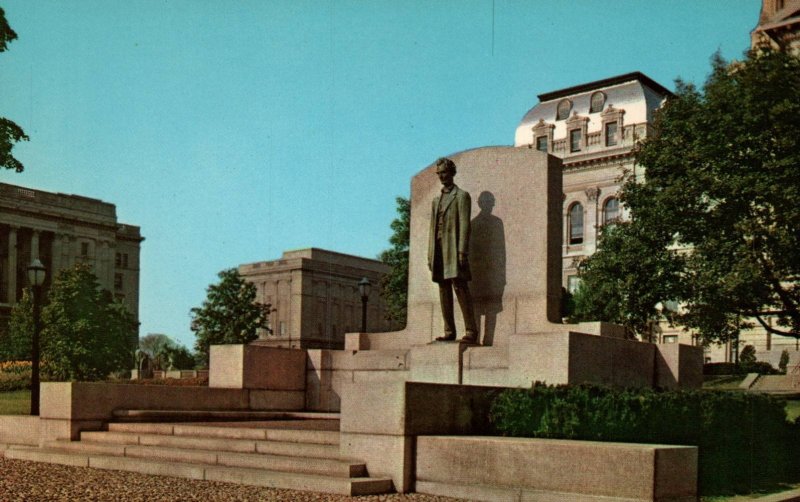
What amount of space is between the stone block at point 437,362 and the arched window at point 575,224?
66.1 meters

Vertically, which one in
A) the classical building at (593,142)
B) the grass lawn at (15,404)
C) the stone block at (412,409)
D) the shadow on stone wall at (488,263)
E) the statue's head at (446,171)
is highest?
the classical building at (593,142)

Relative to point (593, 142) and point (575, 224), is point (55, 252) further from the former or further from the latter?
point (593, 142)

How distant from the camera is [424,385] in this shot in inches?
430

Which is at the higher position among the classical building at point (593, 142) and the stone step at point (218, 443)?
the classical building at point (593, 142)

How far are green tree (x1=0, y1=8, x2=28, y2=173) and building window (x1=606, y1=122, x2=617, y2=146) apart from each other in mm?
62740

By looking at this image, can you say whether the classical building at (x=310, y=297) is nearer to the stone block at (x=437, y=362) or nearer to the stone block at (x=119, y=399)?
the stone block at (x=119, y=399)

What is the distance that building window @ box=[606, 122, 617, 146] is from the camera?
78750 mm

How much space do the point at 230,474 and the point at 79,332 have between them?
162 ft

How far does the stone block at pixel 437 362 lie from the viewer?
1514cm

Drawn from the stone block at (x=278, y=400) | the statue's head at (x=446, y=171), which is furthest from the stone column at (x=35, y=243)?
the statue's head at (x=446, y=171)

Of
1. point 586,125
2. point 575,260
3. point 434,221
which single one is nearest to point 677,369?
point 434,221

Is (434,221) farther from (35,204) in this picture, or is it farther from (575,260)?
(35,204)

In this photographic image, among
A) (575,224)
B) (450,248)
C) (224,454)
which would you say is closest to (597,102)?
(575,224)

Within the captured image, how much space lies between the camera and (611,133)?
79.1 metres
